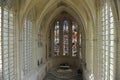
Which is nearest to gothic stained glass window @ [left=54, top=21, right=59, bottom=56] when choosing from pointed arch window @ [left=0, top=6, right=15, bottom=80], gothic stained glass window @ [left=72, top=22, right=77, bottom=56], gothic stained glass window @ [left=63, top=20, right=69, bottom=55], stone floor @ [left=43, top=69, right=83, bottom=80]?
gothic stained glass window @ [left=63, top=20, right=69, bottom=55]

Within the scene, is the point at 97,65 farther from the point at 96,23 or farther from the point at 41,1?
the point at 41,1

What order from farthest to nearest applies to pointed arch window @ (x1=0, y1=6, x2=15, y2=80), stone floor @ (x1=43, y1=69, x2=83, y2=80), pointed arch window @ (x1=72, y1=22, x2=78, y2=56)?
pointed arch window @ (x1=72, y1=22, x2=78, y2=56) → stone floor @ (x1=43, y1=69, x2=83, y2=80) → pointed arch window @ (x1=0, y1=6, x2=15, y2=80)

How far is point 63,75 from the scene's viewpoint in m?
25.9

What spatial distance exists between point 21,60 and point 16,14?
3.79 meters

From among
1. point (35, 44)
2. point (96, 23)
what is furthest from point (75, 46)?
point (96, 23)

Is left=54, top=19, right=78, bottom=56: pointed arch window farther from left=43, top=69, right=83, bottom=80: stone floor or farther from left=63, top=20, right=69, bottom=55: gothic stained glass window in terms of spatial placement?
left=43, top=69, right=83, bottom=80: stone floor

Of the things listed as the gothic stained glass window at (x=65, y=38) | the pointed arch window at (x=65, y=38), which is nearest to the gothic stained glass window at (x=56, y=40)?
the pointed arch window at (x=65, y=38)

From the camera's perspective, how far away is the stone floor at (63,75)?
24.9m

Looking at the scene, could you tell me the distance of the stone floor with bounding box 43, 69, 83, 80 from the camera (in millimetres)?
24903

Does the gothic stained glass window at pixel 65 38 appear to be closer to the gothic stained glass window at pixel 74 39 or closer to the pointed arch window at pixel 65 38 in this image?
the pointed arch window at pixel 65 38

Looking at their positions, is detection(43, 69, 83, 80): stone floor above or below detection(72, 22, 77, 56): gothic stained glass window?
below

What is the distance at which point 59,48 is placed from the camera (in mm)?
31250

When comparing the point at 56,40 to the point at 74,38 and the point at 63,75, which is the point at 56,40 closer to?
the point at 74,38

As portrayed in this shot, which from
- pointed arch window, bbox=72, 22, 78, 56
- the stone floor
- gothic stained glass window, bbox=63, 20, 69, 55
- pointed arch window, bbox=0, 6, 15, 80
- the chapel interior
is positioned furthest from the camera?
gothic stained glass window, bbox=63, 20, 69, 55
